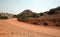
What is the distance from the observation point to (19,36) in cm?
1384

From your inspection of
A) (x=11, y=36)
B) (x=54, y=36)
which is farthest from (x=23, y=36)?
(x=54, y=36)

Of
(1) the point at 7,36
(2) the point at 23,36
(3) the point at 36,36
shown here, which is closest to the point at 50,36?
(3) the point at 36,36

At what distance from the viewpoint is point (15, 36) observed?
545 inches

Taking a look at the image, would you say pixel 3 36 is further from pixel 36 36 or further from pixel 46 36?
pixel 46 36

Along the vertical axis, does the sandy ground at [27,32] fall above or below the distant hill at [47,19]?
below

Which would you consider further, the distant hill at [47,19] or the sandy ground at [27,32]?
the distant hill at [47,19]

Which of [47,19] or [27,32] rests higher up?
[47,19]

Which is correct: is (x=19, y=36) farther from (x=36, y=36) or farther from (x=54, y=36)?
(x=54, y=36)

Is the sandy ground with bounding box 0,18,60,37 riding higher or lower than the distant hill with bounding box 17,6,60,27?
lower

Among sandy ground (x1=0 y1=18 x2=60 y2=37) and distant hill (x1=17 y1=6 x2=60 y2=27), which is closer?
sandy ground (x1=0 y1=18 x2=60 y2=37)

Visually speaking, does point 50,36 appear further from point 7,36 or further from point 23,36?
point 7,36

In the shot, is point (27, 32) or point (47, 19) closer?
point (27, 32)

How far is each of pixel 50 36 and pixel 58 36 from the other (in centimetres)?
94

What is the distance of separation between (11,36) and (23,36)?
1350 mm
